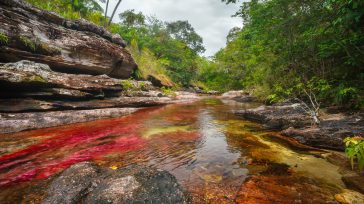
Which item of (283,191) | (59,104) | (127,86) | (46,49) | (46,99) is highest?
(46,49)

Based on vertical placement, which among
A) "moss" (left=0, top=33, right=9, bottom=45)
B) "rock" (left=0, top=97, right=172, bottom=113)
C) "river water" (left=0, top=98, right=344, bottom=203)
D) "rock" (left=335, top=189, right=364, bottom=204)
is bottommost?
"river water" (left=0, top=98, right=344, bottom=203)

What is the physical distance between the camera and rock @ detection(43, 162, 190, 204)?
8.25ft

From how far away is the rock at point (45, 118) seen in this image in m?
6.69

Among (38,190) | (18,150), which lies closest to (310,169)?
(38,190)

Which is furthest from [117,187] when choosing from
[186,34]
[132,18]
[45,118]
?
[186,34]

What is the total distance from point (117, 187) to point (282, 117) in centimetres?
653

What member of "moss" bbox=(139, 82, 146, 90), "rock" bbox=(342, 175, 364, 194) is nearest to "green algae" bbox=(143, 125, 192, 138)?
"rock" bbox=(342, 175, 364, 194)

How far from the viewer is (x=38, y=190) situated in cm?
310

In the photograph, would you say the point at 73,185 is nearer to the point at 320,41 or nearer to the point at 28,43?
the point at 320,41

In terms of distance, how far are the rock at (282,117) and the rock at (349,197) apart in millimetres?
3624

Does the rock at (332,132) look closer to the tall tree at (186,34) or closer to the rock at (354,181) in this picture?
the rock at (354,181)

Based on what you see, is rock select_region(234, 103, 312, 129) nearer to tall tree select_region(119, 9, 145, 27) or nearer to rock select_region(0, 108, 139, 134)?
rock select_region(0, 108, 139, 134)

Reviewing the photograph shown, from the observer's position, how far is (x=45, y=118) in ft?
25.3

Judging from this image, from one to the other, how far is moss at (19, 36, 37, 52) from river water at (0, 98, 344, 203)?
4.65m
